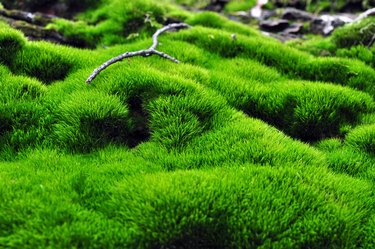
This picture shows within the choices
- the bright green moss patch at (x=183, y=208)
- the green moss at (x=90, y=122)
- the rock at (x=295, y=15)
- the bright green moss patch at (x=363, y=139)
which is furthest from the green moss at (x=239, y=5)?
the bright green moss patch at (x=183, y=208)

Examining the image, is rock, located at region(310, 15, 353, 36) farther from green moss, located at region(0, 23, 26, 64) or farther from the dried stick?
green moss, located at region(0, 23, 26, 64)

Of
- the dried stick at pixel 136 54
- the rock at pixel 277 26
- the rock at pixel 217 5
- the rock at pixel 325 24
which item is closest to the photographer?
the dried stick at pixel 136 54

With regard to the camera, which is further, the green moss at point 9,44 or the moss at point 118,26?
the moss at point 118,26

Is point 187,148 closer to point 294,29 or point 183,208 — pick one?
point 183,208

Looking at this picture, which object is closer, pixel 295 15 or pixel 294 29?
pixel 294 29

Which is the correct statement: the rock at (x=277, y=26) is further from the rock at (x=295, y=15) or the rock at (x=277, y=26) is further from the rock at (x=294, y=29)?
the rock at (x=295, y=15)

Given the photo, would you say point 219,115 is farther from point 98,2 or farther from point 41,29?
point 98,2

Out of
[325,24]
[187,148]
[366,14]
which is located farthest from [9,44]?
[325,24]

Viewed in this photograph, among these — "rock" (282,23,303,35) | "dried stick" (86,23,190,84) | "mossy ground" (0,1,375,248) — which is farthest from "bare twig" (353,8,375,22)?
"dried stick" (86,23,190,84)
